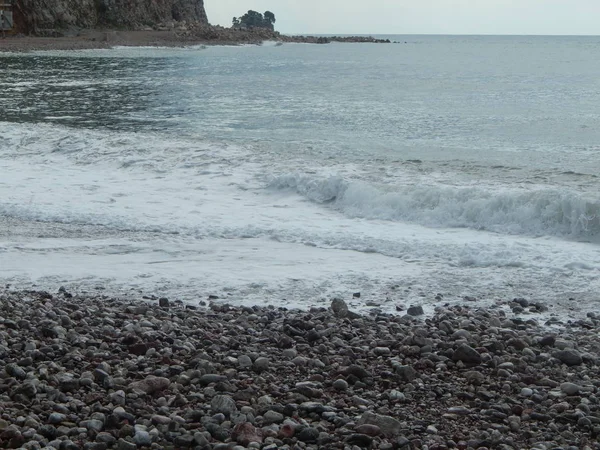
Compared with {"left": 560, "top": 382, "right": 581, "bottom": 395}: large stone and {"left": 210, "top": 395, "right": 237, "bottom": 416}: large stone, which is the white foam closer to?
{"left": 560, "top": 382, "right": 581, "bottom": 395}: large stone

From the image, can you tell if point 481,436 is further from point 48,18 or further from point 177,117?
point 48,18

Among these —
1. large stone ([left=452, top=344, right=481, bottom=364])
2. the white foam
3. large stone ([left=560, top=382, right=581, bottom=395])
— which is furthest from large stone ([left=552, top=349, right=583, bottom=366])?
the white foam

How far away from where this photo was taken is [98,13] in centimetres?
10056

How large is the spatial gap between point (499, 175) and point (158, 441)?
11.6 meters

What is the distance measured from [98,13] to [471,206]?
96.2 meters

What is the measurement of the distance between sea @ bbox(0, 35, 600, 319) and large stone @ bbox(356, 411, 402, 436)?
2.91 meters

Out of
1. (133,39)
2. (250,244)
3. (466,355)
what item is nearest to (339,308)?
(466,355)

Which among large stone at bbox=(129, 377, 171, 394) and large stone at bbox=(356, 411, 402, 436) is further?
large stone at bbox=(129, 377, 171, 394)

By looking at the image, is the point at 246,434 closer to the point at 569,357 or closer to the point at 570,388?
the point at 570,388

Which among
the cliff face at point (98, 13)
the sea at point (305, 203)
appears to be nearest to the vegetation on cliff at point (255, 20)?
the cliff face at point (98, 13)

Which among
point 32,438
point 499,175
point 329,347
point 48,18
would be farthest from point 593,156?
point 48,18

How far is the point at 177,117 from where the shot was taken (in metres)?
25.6

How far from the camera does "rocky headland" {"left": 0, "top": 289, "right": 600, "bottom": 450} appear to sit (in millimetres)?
5027

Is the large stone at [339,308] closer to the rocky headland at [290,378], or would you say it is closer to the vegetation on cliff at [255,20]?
the rocky headland at [290,378]
